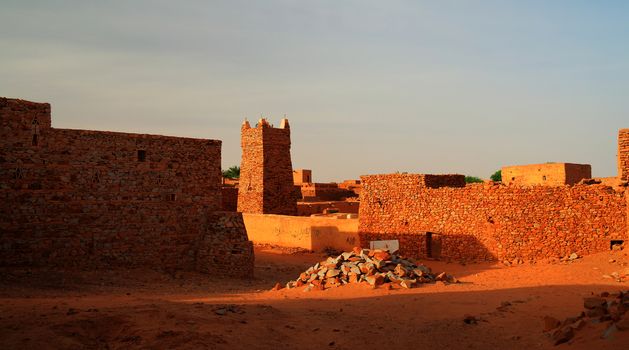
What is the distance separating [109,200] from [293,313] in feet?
28.2

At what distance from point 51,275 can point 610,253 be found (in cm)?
1638

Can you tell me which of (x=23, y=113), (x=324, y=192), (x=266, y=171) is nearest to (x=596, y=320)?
(x=23, y=113)

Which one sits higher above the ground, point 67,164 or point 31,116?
point 31,116

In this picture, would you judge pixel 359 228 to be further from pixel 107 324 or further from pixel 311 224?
pixel 107 324

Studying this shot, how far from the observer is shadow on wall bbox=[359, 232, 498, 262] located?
21.3 m

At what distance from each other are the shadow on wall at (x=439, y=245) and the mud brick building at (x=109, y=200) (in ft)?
22.0

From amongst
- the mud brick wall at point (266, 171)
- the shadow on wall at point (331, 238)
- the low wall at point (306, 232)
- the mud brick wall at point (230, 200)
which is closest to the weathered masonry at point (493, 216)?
the shadow on wall at point (331, 238)

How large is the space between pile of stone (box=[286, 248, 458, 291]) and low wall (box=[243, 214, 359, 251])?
340 inches

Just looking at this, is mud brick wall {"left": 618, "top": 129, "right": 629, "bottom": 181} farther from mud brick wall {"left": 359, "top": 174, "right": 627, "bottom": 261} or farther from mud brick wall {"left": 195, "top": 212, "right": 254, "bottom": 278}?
mud brick wall {"left": 195, "top": 212, "right": 254, "bottom": 278}

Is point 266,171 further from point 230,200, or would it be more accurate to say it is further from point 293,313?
point 293,313

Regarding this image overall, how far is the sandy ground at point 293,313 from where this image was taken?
31.9ft

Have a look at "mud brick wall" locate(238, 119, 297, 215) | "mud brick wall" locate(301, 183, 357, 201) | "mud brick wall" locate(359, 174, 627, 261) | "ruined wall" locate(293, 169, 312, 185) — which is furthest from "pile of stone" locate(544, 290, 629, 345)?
"ruined wall" locate(293, 169, 312, 185)

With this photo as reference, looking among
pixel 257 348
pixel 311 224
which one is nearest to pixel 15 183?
pixel 257 348

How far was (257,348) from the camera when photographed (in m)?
9.72
